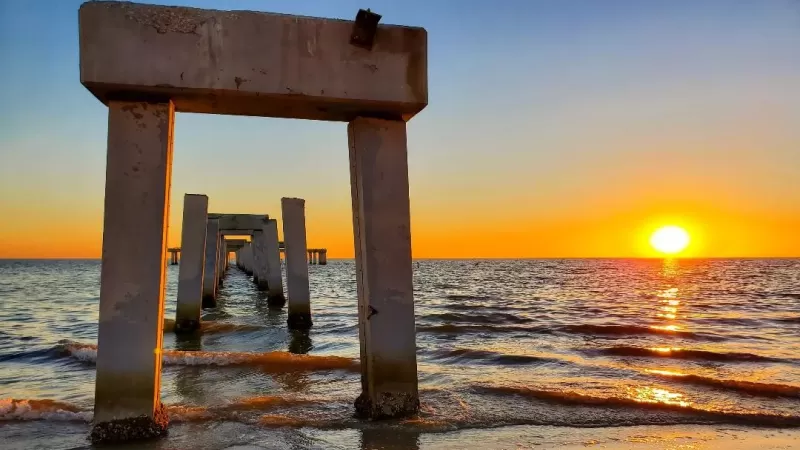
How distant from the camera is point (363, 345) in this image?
18.2 ft

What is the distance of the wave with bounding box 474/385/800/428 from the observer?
631cm

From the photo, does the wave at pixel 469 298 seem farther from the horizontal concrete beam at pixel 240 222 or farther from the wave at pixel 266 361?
the wave at pixel 266 361

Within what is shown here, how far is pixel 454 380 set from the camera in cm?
870

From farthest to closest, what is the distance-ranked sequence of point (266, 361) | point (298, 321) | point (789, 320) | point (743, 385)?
point (789, 320)
point (298, 321)
point (266, 361)
point (743, 385)

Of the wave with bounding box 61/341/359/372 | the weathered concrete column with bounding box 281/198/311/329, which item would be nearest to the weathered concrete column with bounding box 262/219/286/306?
the weathered concrete column with bounding box 281/198/311/329

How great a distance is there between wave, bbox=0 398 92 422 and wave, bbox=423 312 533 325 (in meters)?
12.5

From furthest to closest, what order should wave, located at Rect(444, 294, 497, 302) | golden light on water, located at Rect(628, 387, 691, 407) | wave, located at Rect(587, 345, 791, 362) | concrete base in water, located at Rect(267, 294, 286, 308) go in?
wave, located at Rect(444, 294, 497, 302)
concrete base in water, located at Rect(267, 294, 286, 308)
wave, located at Rect(587, 345, 791, 362)
golden light on water, located at Rect(628, 387, 691, 407)

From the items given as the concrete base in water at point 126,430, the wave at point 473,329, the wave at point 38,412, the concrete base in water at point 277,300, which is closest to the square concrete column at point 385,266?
the concrete base in water at point 126,430

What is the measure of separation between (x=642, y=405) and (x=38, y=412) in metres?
7.05

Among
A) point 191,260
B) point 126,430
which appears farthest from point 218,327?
point 126,430

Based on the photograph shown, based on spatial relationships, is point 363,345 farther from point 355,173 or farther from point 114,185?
point 114,185

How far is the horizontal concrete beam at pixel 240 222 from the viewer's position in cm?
2159

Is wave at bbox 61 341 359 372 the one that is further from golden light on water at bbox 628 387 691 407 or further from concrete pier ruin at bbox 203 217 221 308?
concrete pier ruin at bbox 203 217 221 308

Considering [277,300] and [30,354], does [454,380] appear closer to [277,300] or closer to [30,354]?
[30,354]
